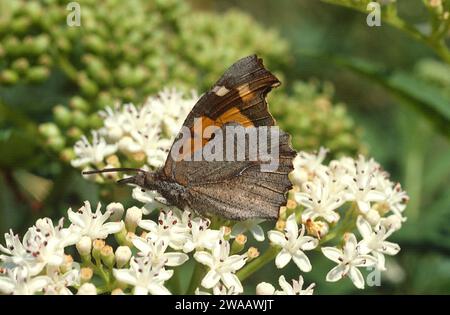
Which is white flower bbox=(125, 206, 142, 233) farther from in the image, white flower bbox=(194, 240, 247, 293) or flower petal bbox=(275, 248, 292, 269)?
flower petal bbox=(275, 248, 292, 269)

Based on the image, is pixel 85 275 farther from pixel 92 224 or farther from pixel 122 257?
pixel 92 224

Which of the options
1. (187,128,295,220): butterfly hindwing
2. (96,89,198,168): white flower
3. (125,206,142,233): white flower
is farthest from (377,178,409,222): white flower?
(125,206,142,233): white flower

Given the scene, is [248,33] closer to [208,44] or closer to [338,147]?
[208,44]

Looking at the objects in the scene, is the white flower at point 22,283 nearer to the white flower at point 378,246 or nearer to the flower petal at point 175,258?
the flower petal at point 175,258

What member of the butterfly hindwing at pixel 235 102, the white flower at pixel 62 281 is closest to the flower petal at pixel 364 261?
the butterfly hindwing at pixel 235 102

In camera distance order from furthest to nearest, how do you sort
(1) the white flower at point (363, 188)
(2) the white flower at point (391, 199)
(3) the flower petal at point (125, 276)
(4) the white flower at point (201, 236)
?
(2) the white flower at point (391, 199), (1) the white flower at point (363, 188), (4) the white flower at point (201, 236), (3) the flower petal at point (125, 276)
